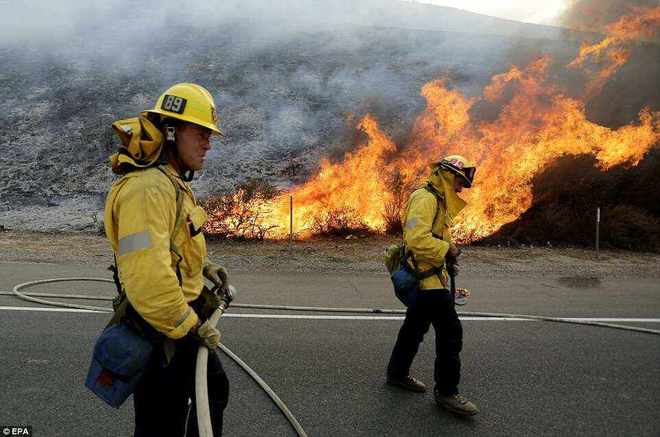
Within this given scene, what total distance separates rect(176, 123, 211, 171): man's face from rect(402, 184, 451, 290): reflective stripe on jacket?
1.78m

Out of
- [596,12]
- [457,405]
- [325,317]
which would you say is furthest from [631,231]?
[596,12]

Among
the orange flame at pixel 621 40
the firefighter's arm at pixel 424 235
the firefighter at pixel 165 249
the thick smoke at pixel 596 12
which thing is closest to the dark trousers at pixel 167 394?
the firefighter at pixel 165 249

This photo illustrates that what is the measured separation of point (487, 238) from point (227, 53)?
1599cm

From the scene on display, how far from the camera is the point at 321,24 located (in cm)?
2600

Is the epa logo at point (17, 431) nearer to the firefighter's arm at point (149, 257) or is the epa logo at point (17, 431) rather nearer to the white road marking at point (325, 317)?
the firefighter's arm at point (149, 257)

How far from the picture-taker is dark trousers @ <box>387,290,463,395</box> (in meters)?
3.39

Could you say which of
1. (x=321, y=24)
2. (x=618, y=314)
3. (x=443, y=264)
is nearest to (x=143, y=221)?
(x=443, y=264)

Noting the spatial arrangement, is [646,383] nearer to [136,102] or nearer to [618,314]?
[618,314]

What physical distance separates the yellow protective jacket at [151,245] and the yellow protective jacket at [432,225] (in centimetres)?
188

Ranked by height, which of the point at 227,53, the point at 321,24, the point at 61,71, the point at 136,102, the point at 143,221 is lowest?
the point at 143,221

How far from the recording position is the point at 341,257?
966 centimetres

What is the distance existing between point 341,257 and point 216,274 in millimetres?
7147

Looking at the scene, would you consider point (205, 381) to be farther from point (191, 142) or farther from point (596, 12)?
point (596, 12)

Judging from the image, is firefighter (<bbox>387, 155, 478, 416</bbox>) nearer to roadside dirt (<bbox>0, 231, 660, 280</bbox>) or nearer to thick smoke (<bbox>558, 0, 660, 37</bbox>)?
roadside dirt (<bbox>0, 231, 660, 280</bbox>)
